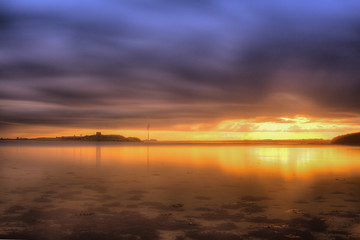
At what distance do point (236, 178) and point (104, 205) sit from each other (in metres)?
11.7

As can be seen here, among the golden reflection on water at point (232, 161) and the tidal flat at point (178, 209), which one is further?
the golden reflection on water at point (232, 161)

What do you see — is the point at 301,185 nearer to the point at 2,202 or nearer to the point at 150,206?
the point at 150,206

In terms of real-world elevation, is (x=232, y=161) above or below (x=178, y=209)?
below

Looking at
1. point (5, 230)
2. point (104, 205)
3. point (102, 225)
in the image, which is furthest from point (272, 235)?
point (5, 230)

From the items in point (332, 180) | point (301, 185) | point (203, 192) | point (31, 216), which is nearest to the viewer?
point (31, 216)

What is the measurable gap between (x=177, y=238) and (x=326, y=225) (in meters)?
5.07

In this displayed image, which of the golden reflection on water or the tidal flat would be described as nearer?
A: the tidal flat

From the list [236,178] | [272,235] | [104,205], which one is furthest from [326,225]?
[236,178]

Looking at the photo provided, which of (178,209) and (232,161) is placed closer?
(178,209)

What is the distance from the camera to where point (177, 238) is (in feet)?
31.0

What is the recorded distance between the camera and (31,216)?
11930 mm

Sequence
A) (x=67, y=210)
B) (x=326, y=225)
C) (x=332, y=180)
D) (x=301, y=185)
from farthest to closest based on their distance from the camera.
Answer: (x=332, y=180)
(x=301, y=185)
(x=67, y=210)
(x=326, y=225)

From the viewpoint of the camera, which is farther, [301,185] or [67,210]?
[301,185]

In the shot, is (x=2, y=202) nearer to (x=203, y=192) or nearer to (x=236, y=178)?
(x=203, y=192)
